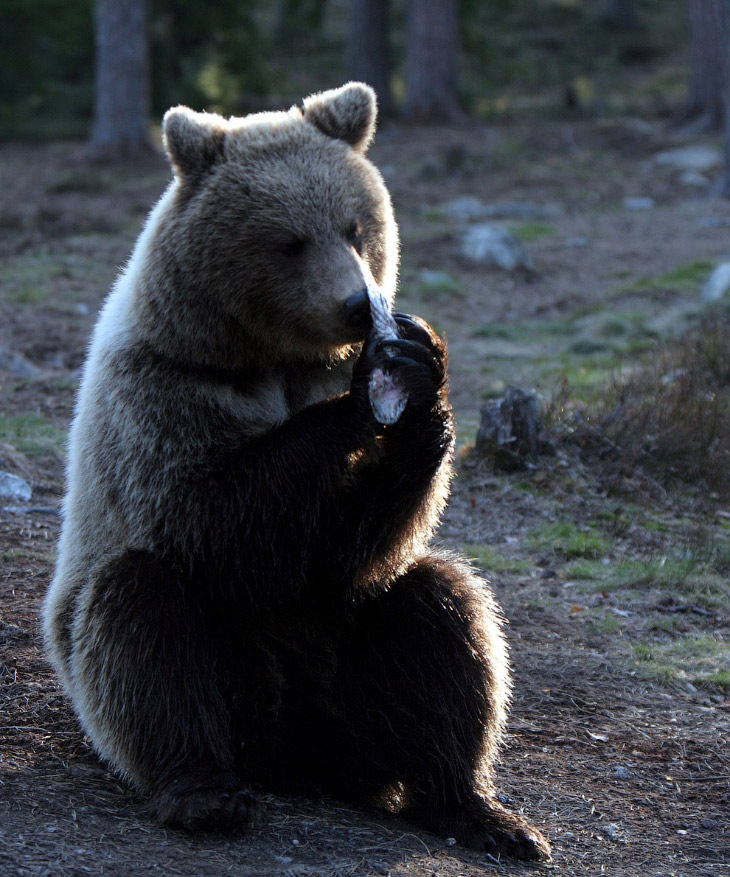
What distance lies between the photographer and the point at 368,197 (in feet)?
12.9

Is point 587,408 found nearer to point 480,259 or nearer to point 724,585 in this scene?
point 724,585

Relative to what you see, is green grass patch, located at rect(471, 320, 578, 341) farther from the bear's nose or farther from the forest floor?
the bear's nose

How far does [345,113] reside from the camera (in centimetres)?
406

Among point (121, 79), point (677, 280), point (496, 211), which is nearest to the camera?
point (677, 280)

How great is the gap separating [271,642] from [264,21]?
3132cm

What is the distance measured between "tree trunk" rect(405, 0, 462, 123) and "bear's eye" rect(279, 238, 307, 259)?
1756 centimetres

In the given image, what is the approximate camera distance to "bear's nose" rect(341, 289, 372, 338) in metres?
3.58

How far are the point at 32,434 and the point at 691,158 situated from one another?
1417cm

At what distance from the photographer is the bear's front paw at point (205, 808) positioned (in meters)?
3.40

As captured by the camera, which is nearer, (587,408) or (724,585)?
(724,585)

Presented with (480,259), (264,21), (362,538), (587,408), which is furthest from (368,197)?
(264,21)

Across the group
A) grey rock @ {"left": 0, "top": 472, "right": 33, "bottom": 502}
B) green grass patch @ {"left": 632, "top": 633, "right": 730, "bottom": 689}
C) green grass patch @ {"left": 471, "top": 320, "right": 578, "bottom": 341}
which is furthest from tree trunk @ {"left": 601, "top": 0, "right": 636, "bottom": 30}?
green grass patch @ {"left": 632, "top": 633, "right": 730, "bottom": 689}

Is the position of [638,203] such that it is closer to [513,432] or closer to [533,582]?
[513,432]

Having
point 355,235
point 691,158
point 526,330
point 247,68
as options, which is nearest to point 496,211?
point 691,158
